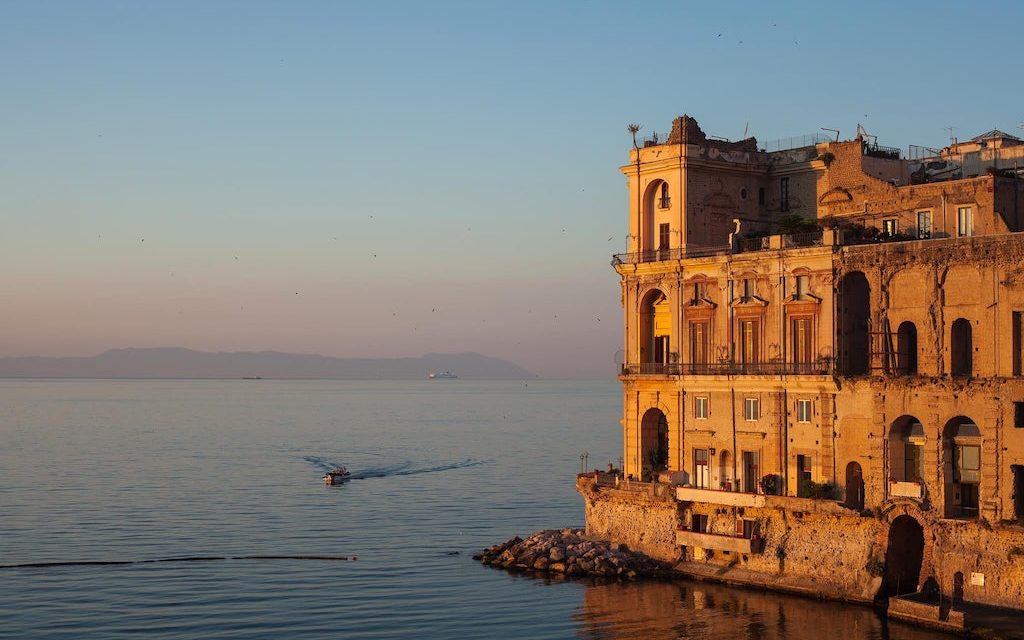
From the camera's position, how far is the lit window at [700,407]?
68.6 meters

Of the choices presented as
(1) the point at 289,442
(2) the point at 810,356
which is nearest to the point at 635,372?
(2) the point at 810,356

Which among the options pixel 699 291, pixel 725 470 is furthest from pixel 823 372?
pixel 699 291

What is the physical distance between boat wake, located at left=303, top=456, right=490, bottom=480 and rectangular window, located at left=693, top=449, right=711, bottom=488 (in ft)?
206

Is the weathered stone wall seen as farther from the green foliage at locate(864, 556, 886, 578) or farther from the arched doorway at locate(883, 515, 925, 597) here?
the arched doorway at locate(883, 515, 925, 597)

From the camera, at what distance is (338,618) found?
62.4 metres

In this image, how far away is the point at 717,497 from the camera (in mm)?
64562

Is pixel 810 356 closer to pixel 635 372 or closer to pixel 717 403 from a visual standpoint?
pixel 717 403

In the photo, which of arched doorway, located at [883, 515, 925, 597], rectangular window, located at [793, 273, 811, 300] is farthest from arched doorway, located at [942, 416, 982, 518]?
rectangular window, located at [793, 273, 811, 300]

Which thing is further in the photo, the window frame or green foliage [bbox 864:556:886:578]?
the window frame

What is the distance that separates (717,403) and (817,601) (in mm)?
12286

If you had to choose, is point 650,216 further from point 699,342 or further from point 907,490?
point 907,490

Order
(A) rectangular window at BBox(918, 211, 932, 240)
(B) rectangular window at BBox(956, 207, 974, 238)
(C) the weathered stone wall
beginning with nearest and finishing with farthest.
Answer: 1. (B) rectangular window at BBox(956, 207, 974, 238)
2. (A) rectangular window at BBox(918, 211, 932, 240)
3. (C) the weathered stone wall

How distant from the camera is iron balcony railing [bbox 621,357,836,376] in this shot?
6272 centimetres

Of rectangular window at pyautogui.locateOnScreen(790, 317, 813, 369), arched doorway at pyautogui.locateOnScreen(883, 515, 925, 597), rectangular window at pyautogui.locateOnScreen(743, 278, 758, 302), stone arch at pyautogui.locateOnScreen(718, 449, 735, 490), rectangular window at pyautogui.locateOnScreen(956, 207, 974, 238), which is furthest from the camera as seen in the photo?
stone arch at pyautogui.locateOnScreen(718, 449, 735, 490)
